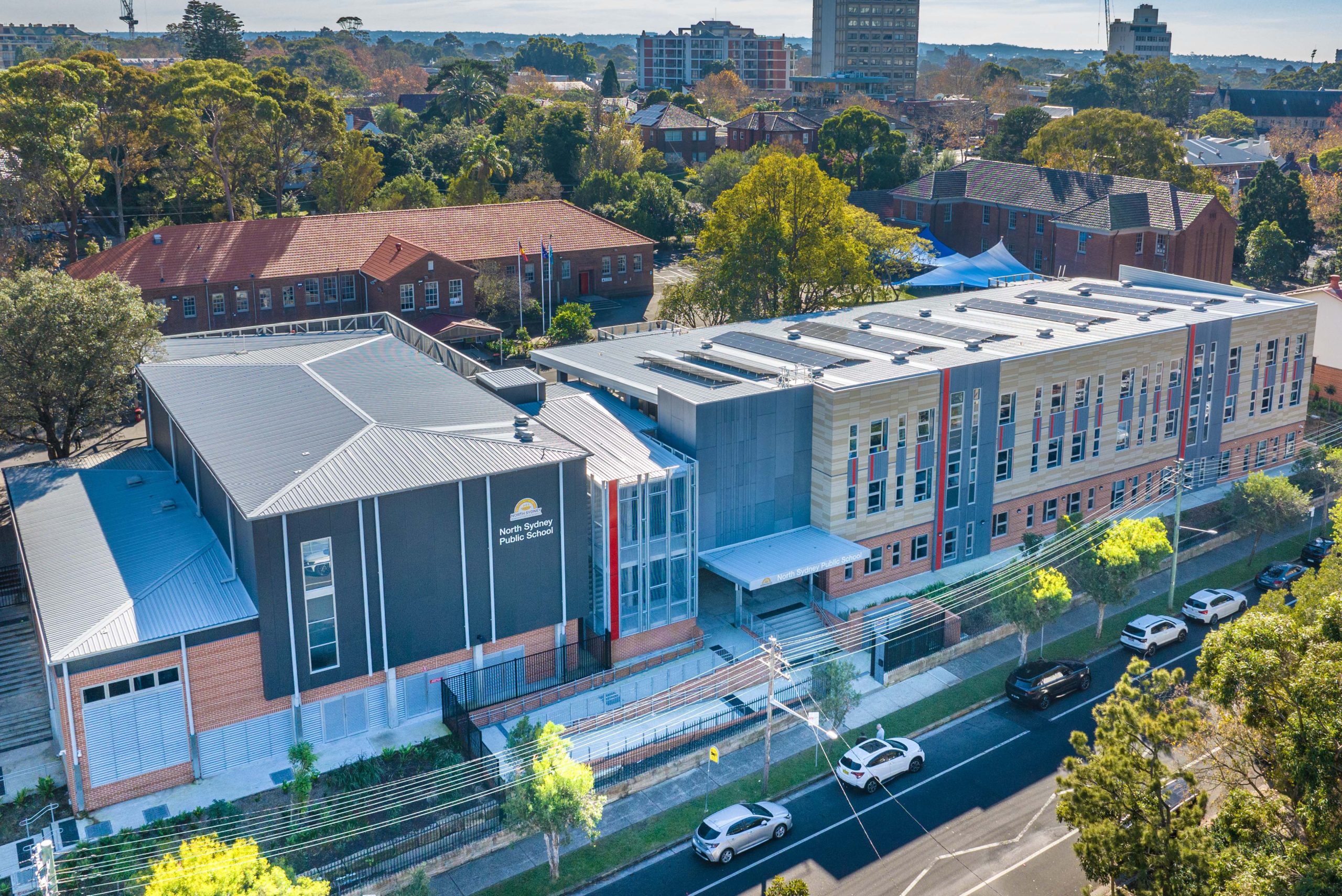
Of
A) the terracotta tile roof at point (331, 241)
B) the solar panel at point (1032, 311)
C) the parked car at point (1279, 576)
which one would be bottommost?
the parked car at point (1279, 576)

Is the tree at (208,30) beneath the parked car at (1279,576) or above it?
above

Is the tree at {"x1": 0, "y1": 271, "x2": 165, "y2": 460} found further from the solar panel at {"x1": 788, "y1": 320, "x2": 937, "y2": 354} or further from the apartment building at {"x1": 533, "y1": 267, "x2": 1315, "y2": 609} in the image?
the solar panel at {"x1": 788, "y1": 320, "x2": 937, "y2": 354}

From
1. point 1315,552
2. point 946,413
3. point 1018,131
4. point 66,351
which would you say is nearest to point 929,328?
point 946,413

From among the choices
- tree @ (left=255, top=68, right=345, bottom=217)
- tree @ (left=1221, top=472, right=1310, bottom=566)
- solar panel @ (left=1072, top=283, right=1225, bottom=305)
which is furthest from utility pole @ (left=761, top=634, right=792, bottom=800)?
tree @ (left=255, top=68, right=345, bottom=217)

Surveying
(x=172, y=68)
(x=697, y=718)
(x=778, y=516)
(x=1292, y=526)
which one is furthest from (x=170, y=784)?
(x=172, y=68)

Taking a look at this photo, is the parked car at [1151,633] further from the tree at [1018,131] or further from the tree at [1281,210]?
the tree at [1018,131]

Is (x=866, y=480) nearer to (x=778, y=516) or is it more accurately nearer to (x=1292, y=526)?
(x=778, y=516)

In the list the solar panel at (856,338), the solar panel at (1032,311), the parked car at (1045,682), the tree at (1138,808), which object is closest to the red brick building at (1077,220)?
the solar panel at (1032,311)
